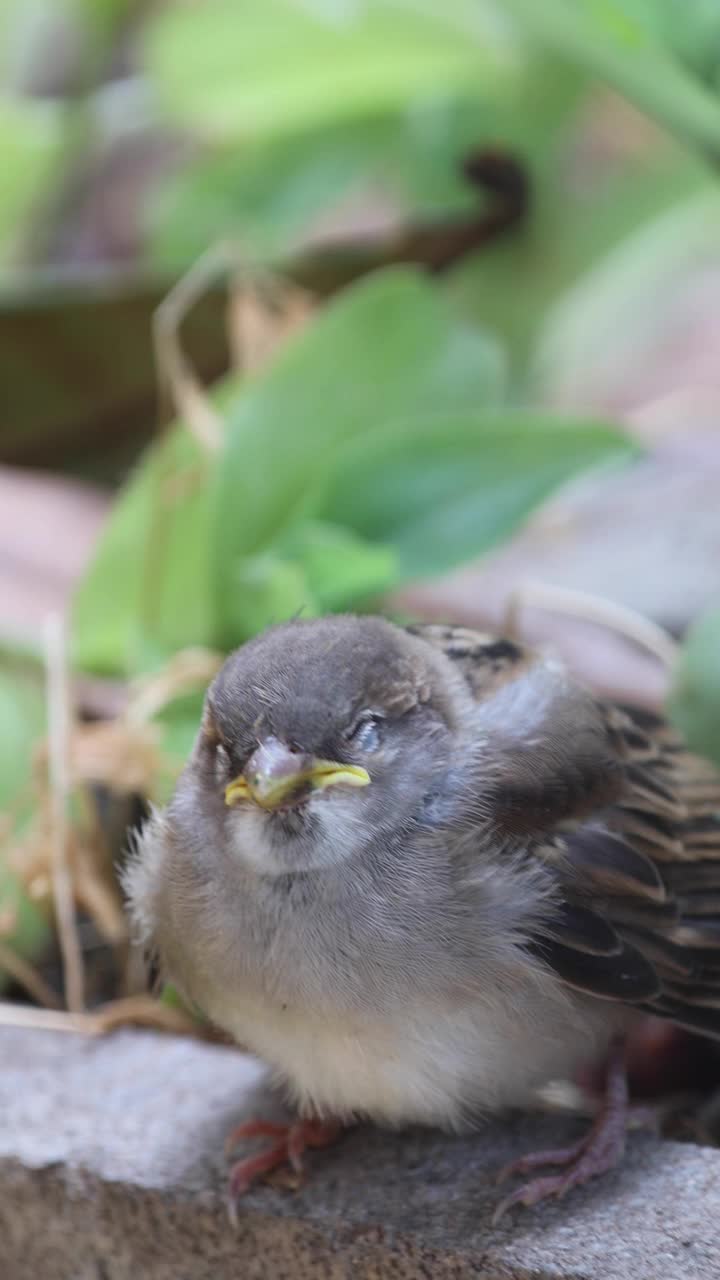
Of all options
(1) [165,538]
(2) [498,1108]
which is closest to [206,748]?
(2) [498,1108]

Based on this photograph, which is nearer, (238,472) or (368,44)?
(238,472)

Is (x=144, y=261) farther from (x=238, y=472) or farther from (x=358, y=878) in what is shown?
(x=358, y=878)

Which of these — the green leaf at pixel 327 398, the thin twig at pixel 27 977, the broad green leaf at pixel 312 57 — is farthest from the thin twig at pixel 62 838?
the broad green leaf at pixel 312 57

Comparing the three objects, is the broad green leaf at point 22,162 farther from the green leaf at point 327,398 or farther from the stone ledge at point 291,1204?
the stone ledge at point 291,1204

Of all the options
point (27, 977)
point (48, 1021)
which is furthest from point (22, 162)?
point (48, 1021)

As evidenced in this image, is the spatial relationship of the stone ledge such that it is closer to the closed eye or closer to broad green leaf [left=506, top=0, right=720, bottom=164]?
the closed eye

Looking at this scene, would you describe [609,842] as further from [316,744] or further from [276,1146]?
[276,1146]
